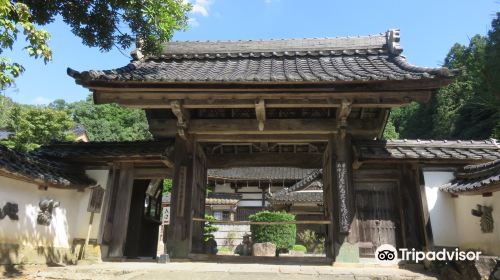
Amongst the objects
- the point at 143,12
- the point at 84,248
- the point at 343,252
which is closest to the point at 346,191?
the point at 343,252

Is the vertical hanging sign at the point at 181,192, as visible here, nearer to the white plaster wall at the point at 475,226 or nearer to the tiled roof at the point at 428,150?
the tiled roof at the point at 428,150

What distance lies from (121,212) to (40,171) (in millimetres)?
2127

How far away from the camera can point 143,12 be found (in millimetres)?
6445

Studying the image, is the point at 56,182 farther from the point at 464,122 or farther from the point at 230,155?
the point at 464,122

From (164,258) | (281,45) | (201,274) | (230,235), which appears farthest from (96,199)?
(230,235)

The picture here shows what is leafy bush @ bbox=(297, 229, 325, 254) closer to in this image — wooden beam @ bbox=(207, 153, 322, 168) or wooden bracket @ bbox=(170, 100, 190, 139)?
wooden beam @ bbox=(207, 153, 322, 168)

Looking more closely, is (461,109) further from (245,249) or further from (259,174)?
(245,249)

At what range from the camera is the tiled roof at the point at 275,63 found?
6609 millimetres

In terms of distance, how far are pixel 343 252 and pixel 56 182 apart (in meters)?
5.74

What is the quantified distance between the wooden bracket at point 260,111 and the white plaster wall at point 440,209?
12.2ft

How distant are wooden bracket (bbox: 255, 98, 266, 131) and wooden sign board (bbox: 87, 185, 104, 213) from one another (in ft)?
12.8

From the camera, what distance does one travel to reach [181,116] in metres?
7.43

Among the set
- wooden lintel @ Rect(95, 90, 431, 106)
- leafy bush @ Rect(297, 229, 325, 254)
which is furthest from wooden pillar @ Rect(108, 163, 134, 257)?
leafy bush @ Rect(297, 229, 325, 254)

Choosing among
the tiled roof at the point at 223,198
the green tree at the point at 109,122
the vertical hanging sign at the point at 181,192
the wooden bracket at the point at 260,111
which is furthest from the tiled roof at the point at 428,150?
the green tree at the point at 109,122
